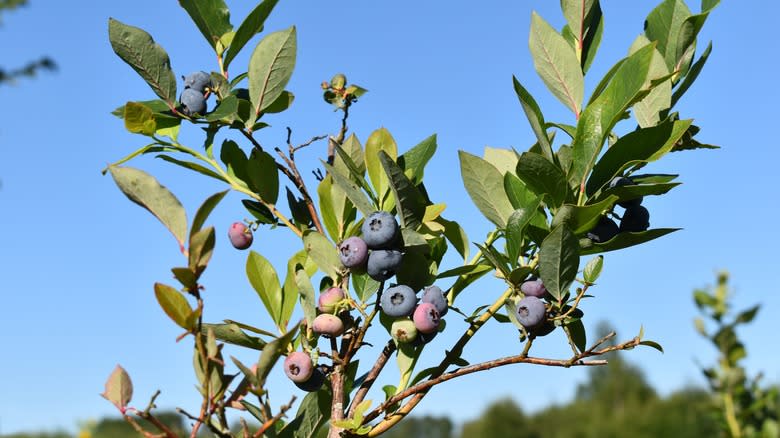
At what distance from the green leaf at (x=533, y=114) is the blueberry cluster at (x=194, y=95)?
407 millimetres

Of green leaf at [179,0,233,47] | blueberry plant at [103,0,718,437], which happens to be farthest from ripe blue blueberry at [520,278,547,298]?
green leaf at [179,0,233,47]

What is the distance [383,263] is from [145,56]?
41 cm

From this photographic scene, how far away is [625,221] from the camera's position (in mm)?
939

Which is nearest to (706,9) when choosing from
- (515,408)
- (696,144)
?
(696,144)

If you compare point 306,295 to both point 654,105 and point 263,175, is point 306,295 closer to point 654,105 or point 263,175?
point 263,175

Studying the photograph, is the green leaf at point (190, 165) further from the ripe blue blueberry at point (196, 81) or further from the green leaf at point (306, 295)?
the green leaf at point (306, 295)

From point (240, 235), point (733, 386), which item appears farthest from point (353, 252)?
point (733, 386)

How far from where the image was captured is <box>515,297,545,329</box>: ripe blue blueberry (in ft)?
2.77

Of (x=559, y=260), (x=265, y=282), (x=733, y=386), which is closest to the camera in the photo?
(x=559, y=260)

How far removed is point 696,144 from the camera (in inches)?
40.0

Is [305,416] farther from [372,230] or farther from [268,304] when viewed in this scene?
[372,230]

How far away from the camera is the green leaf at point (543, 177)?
85 cm

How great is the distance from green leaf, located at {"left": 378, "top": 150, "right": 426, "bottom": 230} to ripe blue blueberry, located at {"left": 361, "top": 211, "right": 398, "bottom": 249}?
0.13ft

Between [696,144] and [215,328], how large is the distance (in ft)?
2.18
